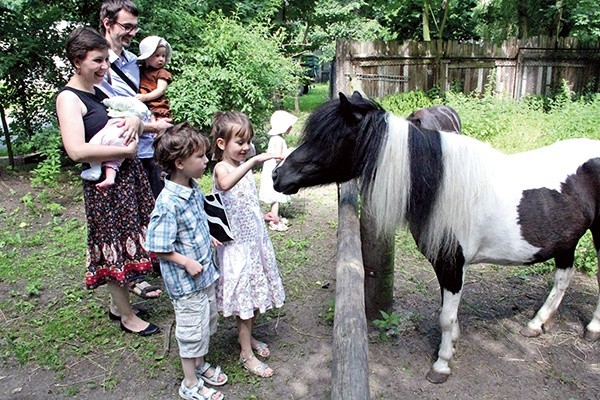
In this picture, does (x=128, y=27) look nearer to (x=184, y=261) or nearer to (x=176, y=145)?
(x=176, y=145)

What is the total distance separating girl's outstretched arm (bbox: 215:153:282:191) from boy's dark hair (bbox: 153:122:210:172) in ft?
0.69

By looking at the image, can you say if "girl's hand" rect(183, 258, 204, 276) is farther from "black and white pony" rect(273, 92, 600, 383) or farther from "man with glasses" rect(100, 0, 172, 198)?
"man with glasses" rect(100, 0, 172, 198)

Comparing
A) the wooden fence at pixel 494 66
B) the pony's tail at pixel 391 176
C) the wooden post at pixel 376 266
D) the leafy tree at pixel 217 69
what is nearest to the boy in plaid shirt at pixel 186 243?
the pony's tail at pixel 391 176

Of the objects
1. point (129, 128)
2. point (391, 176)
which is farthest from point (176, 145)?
point (391, 176)

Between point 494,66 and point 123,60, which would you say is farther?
point 494,66

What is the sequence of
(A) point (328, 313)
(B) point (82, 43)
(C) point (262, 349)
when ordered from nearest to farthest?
(B) point (82, 43), (C) point (262, 349), (A) point (328, 313)

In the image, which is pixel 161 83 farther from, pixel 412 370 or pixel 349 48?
pixel 349 48

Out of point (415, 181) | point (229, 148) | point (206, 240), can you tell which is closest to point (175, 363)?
point (206, 240)

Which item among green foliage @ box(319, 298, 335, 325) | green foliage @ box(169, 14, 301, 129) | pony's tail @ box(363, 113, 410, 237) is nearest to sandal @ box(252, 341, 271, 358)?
green foliage @ box(319, 298, 335, 325)

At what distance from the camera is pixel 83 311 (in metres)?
3.44

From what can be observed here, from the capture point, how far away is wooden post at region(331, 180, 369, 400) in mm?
1239

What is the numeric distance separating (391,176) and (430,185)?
0.81 ft

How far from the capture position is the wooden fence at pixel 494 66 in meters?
10.7

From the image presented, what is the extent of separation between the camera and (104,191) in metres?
2.78
